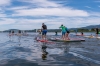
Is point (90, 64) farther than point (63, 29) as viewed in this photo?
No

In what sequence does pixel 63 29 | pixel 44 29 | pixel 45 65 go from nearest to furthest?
pixel 45 65 < pixel 44 29 < pixel 63 29

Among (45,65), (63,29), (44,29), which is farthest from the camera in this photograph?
(63,29)

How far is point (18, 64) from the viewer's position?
1134 cm

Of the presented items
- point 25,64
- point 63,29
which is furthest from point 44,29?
point 25,64

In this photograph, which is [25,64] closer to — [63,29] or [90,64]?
[90,64]

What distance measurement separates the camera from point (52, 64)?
11219mm

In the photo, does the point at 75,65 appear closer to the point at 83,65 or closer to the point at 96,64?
the point at 83,65

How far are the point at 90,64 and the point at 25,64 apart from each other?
3.36m

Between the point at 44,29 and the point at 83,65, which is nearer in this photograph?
the point at 83,65

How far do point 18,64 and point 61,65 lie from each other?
2.24 metres

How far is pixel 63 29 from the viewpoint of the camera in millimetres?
33781

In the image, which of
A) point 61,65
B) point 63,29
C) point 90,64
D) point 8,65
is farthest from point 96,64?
point 63,29

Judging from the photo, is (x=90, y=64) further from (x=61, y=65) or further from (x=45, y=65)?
(x=45, y=65)

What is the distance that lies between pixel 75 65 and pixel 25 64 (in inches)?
102
